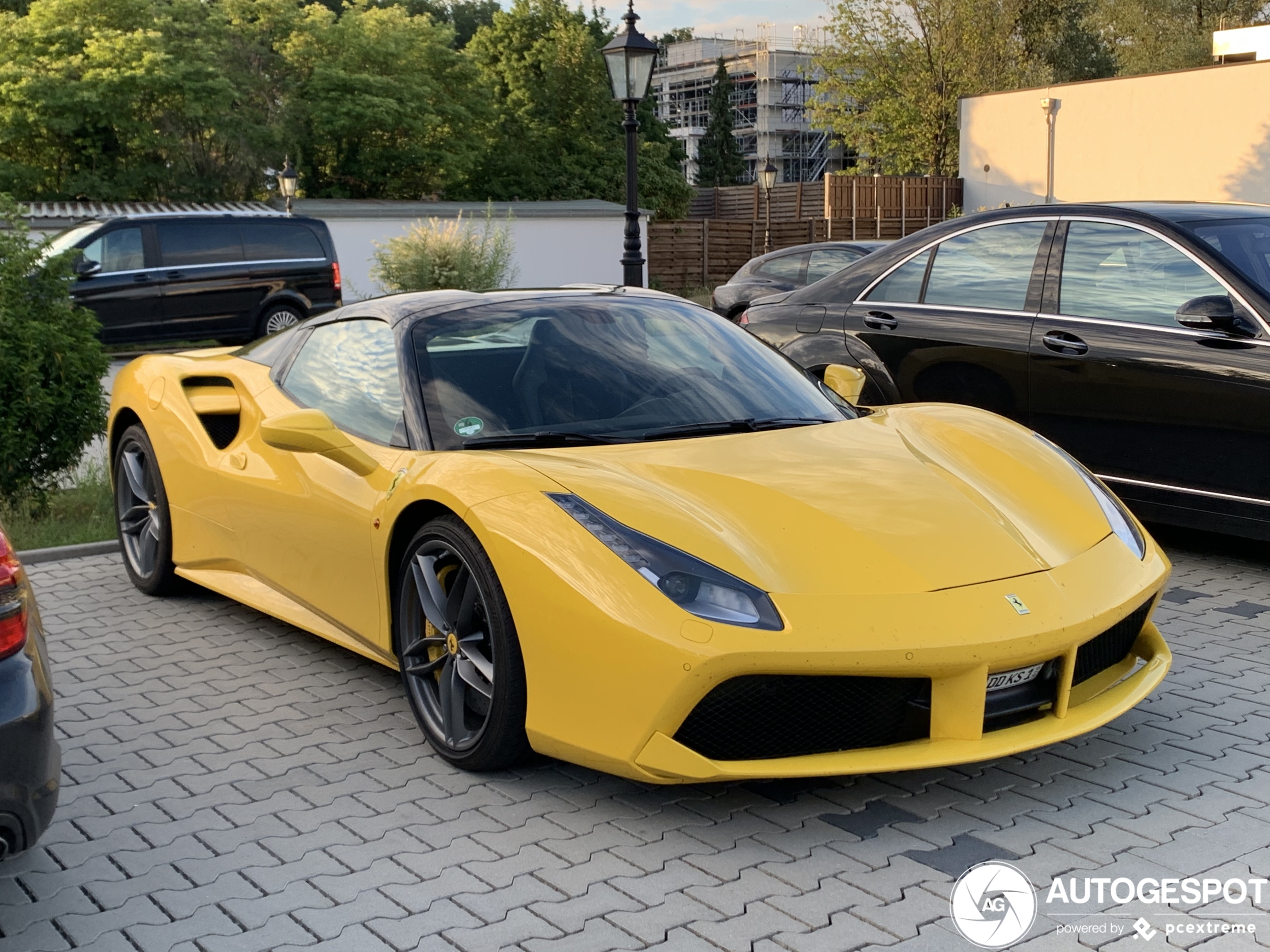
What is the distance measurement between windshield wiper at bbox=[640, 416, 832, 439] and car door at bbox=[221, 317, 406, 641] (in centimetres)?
82

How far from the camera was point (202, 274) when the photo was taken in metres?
19.7

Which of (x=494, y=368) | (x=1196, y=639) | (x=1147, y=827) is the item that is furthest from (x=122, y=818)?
(x=1196, y=639)

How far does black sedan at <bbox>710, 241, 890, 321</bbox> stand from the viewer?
14.3 metres

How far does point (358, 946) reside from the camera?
279 cm

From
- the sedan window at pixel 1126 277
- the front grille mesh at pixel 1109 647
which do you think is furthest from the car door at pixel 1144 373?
the front grille mesh at pixel 1109 647

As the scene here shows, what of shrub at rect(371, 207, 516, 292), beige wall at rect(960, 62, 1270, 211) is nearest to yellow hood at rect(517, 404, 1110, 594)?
shrub at rect(371, 207, 516, 292)

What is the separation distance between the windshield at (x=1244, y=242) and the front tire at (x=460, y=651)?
12.3 feet

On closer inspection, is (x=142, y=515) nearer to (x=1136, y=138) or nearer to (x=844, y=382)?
(x=844, y=382)

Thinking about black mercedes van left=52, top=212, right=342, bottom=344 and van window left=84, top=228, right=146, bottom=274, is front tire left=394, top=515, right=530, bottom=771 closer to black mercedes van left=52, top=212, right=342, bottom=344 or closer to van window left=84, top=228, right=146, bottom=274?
black mercedes van left=52, top=212, right=342, bottom=344

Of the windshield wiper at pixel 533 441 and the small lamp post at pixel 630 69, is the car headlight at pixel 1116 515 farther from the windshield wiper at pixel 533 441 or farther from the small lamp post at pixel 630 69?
the small lamp post at pixel 630 69

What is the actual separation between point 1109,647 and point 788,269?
1226 centimetres

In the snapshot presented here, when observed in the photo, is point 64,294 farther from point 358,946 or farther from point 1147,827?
point 1147,827

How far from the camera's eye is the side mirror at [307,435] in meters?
4.08

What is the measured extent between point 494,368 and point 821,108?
56555mm
